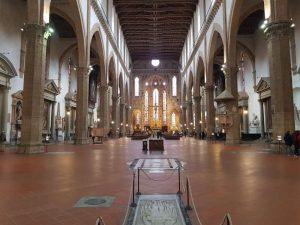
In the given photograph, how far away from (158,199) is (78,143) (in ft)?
60.0

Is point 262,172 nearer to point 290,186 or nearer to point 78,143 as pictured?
point 290,186

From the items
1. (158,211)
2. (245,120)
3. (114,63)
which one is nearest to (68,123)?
(114,63)

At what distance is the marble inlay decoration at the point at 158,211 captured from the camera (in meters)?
3.52

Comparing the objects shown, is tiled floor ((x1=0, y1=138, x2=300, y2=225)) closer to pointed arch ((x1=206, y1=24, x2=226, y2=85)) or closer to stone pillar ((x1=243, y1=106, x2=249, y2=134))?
pointed arch ((x1=206, y1=24, x2=226, y2=85))

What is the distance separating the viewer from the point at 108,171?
8.07 metres

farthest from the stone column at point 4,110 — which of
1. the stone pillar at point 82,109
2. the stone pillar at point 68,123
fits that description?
the stone pillar at point 68,123

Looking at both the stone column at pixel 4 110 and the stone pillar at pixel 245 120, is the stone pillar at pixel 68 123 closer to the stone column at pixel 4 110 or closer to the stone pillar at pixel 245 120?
the stone column at pixel 4 110

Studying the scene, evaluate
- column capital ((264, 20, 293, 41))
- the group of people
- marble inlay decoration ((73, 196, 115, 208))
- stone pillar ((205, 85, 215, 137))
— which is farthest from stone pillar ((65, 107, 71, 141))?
marble inlay decoration ((73, 196, 115, 208))

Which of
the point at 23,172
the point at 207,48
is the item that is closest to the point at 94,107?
the point at 207,48

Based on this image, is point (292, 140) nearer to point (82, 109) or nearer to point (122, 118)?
point (82, 109)

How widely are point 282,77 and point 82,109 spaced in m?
15.0

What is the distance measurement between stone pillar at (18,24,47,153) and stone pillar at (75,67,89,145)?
776 centimetres

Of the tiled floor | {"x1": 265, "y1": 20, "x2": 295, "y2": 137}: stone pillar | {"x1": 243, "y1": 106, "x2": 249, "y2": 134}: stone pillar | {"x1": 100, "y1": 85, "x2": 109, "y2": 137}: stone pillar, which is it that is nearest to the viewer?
the tiled floor

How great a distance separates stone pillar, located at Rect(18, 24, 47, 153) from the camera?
13523 mm
